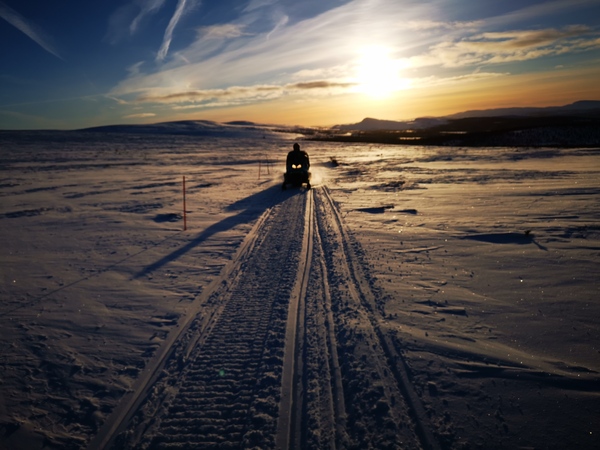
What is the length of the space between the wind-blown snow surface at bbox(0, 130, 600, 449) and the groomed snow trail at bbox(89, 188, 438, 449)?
0.32 m

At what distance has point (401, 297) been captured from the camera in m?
6.43

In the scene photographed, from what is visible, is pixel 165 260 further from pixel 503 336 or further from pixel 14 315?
pixel 503 336

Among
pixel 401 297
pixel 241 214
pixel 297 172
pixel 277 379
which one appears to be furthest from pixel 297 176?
pixel 277 379

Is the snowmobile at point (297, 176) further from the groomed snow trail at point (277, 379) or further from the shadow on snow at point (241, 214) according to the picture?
the groomed snow trail at point (277, 379)

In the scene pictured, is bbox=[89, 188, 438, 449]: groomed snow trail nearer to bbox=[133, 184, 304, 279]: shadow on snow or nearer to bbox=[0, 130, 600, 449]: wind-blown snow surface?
bbox=[0, 130, 600, 449]: wind-blown snow surface

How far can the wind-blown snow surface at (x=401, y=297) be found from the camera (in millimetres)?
3865

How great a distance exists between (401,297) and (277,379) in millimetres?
3070

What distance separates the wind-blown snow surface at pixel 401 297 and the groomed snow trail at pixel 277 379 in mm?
316

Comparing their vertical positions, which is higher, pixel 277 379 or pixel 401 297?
pixel 401 297

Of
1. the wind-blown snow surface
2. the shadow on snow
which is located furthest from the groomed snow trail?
the shadow on snow

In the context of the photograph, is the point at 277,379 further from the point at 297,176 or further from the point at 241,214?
the point at 297,176

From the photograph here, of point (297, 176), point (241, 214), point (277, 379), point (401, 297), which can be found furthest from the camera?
point (297, 176)

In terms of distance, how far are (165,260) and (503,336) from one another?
7286 mm

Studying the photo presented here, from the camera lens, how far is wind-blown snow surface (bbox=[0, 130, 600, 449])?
3.87 m
